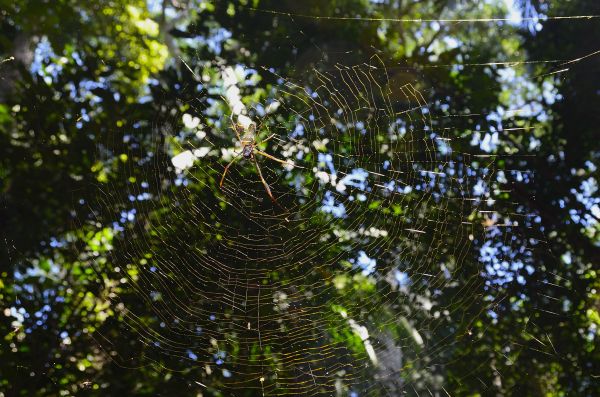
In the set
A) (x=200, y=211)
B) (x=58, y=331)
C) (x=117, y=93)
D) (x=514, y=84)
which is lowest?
(x=58, y=331)

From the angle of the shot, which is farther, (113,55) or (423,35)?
(423,35)

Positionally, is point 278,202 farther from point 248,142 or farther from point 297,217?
point 248,142

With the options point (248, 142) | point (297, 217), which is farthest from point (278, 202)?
point (248, 142)

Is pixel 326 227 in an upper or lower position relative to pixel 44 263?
lower

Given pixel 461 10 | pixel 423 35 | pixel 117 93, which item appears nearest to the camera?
pixel 117 93

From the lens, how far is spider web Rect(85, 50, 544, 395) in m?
4.16

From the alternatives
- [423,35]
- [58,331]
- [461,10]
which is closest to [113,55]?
[58,331]

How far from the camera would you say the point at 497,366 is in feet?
19.5

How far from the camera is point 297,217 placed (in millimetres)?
4684

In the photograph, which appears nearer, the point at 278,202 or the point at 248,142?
the point at 248,142

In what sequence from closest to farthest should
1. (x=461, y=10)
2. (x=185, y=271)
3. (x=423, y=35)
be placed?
(x=185, y=271) → (x=423, y=35) → (x=461, y=10)

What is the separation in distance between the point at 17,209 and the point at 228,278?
8.05 feet

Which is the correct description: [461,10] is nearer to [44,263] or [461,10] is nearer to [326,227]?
[326,227]

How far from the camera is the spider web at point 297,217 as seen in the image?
164 inches
